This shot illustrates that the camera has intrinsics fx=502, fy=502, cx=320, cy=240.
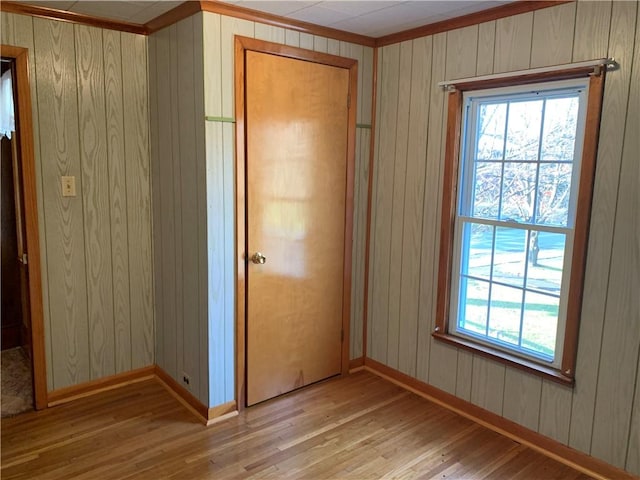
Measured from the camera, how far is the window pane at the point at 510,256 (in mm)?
2635

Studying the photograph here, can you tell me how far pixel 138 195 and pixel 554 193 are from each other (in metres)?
2.39

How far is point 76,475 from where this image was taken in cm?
233

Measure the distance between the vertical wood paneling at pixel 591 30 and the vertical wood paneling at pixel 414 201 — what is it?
848mm

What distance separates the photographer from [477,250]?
2861 millimetres

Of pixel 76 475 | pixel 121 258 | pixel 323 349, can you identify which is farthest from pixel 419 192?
pixel 76 475

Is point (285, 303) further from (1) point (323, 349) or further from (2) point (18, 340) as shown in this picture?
(2) point (18, 340)

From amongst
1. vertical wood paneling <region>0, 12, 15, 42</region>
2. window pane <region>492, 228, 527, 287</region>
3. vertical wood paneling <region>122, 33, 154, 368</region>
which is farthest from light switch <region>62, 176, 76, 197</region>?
window pane <region>492, 228, 527, 287</region>

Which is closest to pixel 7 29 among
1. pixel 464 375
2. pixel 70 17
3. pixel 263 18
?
pixel 70 17

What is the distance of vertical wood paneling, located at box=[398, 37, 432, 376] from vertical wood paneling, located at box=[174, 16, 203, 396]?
4.20ft

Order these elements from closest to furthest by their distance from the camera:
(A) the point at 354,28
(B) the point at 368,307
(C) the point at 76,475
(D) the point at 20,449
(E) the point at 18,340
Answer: (C) the point at 76,475, (D) the point at 20,449, (A) the point at 354,28, (B) the point at 368,307, (E) the point at 18,340

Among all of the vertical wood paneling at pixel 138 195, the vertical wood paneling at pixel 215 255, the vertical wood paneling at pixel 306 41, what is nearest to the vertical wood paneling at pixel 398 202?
the vertical wood paneling at pixel 306 41

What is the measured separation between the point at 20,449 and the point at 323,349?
1748 millimetres

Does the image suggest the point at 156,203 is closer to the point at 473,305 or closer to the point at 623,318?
the point at 473,305

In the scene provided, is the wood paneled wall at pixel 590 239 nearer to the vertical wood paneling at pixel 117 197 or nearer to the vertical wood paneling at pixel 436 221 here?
the vertical wood paneling at pixel 436 221
